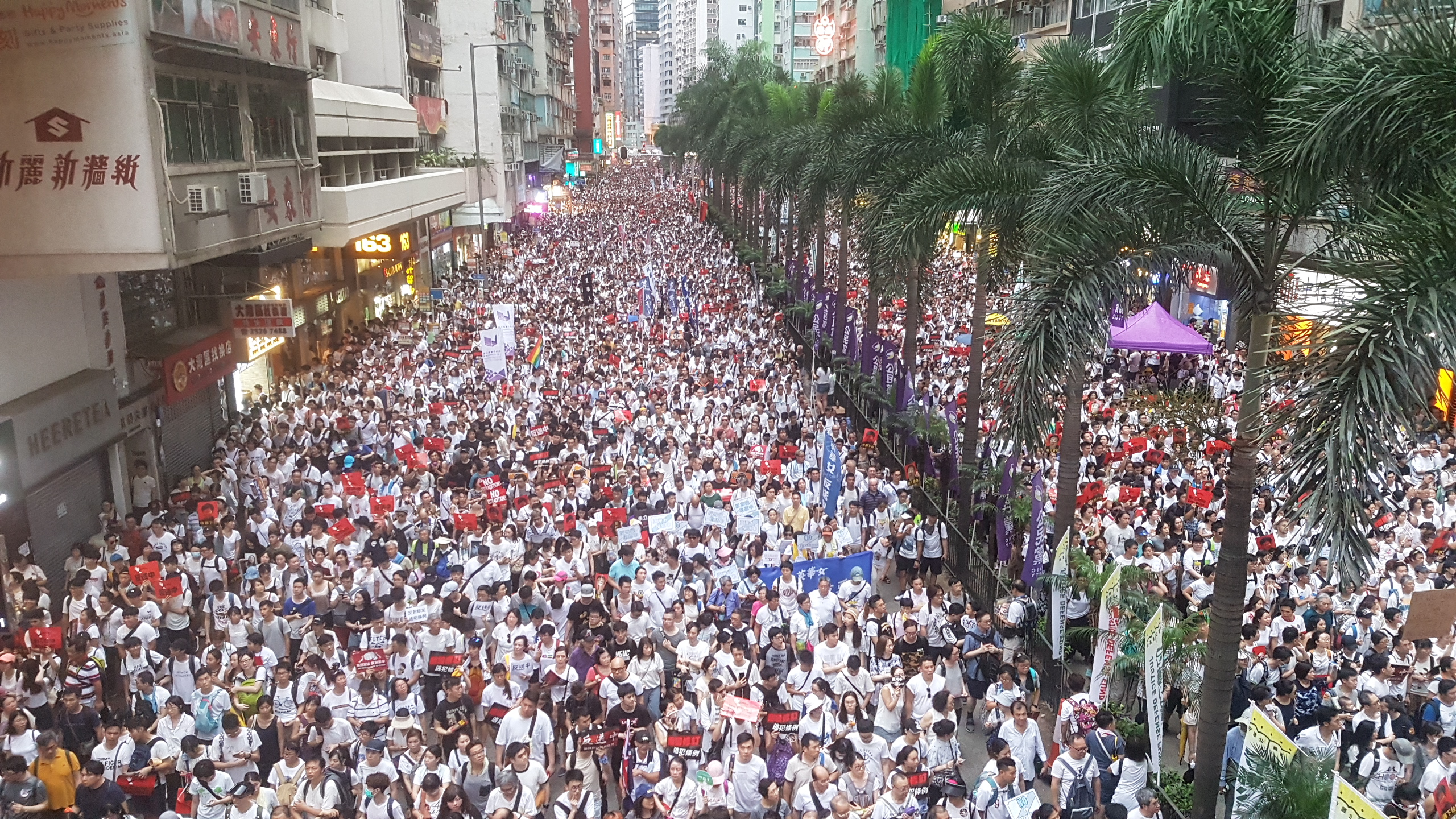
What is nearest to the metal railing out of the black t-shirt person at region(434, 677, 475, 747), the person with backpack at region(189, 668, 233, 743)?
the black t-shirt person at region(434, 677, 475, 747)

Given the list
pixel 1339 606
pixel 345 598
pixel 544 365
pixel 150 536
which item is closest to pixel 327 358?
pixel 544 365

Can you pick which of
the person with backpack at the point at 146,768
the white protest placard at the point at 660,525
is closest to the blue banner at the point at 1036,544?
the white protest placard at the point at 660,525

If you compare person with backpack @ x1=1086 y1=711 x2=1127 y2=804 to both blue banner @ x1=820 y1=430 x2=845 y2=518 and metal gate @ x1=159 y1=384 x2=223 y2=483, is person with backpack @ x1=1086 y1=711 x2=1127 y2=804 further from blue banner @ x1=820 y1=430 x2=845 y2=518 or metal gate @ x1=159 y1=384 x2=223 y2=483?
metal gate @ x1=159 y1=384 x2=223 y2=483

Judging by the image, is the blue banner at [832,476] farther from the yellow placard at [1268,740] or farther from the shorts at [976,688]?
the yellow placard at [1268,740]

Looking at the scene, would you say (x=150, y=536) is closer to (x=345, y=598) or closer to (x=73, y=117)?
(x=345, y=598)

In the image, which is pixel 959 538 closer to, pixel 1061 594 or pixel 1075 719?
pixel 1061 594
